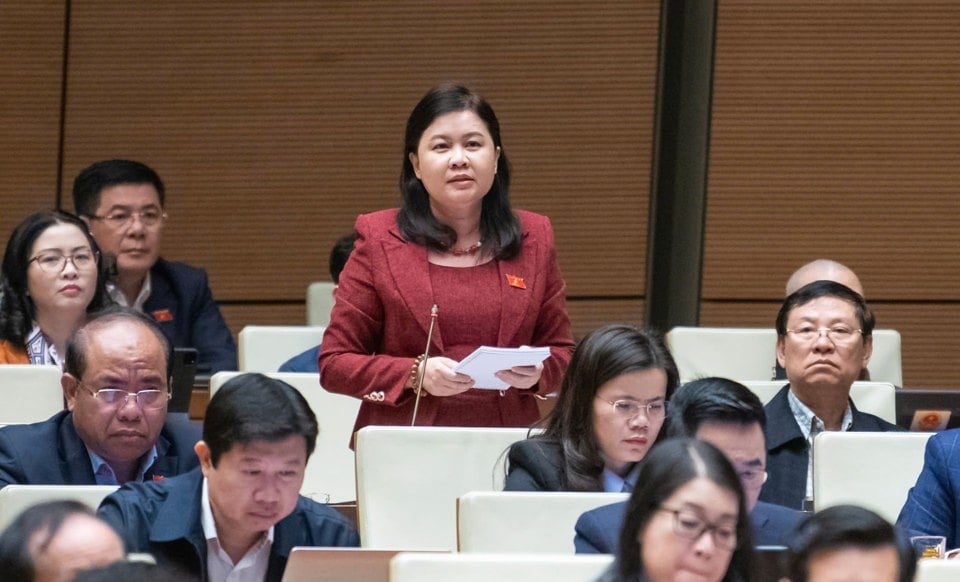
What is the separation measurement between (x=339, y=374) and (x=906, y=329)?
3350 mm

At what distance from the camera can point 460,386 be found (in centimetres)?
350

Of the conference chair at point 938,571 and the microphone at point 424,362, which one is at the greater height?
the microphone at point 424,362

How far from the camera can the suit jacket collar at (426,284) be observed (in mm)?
3637

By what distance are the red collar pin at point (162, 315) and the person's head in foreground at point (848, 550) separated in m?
3.18

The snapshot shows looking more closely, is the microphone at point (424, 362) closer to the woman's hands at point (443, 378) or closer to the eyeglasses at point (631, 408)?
the woman's hands at point (443, 378)

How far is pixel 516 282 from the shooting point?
145 inches

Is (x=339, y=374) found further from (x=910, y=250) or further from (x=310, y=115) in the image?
(x=910, y=250)

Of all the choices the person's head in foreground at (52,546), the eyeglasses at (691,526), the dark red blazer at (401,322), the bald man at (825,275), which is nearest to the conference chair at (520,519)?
the eyeglasses at (691,526)

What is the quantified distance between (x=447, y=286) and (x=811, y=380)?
43.3 inches

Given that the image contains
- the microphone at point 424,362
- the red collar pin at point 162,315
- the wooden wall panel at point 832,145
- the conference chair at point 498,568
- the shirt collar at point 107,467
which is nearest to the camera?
the conference chair at point 498,568

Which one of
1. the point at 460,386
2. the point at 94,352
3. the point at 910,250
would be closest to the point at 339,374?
the point at 460,386

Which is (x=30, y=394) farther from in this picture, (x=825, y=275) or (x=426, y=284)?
(x=825, y=275)

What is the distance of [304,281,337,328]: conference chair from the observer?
5.72m

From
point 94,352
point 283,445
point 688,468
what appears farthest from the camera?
point 94,352
